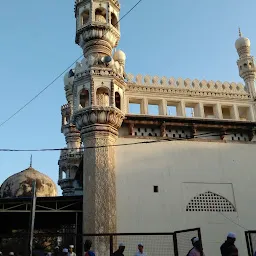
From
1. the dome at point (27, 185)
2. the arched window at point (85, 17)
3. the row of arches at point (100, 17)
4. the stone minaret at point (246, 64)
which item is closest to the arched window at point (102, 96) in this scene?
the row of arches at point (100, 17)

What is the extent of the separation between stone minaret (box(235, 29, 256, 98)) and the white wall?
144 inches

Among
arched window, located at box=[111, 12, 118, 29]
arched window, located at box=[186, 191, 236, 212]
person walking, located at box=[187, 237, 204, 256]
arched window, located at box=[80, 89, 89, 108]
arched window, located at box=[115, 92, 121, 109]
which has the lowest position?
person walking, located at box=[187, 237, 204, 256]

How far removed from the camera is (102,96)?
575 inches

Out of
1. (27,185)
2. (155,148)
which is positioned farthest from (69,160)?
(155,148)

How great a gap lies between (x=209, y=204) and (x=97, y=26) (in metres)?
8.98

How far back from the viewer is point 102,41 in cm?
1589

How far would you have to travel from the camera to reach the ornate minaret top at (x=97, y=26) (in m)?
15.9

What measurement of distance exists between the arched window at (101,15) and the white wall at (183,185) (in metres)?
5.90

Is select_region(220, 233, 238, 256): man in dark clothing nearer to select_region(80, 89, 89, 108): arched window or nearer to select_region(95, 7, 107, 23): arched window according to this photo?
select_region(80, 89, 89, 108): arched window

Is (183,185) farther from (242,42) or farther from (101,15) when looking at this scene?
(242,42)

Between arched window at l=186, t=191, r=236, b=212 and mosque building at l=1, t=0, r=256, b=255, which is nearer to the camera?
mosque building at l=1, t=0, r=256, b=255

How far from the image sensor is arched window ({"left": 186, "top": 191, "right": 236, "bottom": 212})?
13.8 metres

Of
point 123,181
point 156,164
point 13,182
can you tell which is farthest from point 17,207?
point 13,182

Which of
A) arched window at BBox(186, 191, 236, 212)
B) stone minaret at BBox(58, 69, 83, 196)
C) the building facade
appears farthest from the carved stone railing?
stone minaret at BBox(58, 69, 83, 196)
